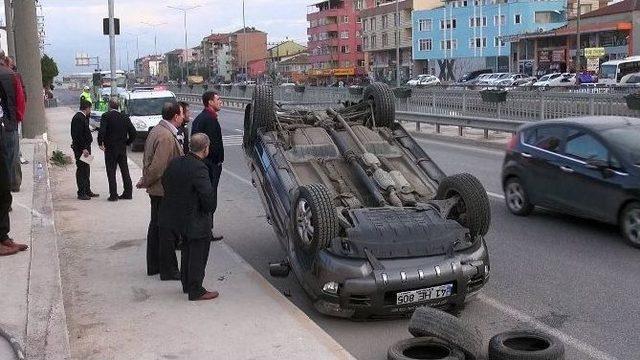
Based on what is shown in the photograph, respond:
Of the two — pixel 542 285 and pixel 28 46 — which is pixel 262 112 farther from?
pixel 28 46

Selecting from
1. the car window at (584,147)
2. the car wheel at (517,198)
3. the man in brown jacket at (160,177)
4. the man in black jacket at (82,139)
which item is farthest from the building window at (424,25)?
the man in brown jacket at (160,177)

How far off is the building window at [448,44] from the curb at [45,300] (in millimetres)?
85392

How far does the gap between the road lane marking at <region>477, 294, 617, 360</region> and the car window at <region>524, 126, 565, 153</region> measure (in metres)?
3.65

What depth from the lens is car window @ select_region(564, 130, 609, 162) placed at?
29.7 ft

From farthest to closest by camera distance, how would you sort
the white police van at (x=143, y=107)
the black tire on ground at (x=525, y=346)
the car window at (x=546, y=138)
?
the white police van at (x=143, y=107), the car window at (x=546, y=138), the black tire on ground at (x=525, y=346)

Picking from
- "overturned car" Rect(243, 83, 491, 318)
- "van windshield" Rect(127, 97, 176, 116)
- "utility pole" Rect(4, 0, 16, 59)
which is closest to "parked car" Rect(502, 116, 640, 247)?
"overturned car" Rect(243, 83, 491, 318)

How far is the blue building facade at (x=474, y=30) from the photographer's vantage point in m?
84.1

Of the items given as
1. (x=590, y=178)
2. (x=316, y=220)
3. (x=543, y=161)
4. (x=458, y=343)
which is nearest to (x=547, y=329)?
(x=458, y=343)

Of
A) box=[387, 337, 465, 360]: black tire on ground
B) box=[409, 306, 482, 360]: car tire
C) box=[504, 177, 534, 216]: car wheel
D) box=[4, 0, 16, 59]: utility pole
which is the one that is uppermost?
box=[4, 0, 16, 59]: utility pole

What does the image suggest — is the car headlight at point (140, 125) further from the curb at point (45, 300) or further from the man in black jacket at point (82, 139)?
the curb at point (45, 300)

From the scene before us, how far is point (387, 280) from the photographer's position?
589 centimetres

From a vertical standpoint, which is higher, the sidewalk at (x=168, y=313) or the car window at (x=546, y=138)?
the car window at (x=546, y=138)

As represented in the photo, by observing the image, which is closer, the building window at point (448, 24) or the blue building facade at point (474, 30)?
the blue building facade at point (474, 30)

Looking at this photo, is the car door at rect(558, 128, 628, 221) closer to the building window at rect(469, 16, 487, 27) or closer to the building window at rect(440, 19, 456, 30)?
the building window at rect(469, 16, 487, 27)
